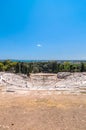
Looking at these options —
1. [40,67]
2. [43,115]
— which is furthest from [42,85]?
[40,67]

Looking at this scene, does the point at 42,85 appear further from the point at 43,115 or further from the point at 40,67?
the point at 40,67

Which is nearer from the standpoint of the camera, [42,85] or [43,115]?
[43,115]

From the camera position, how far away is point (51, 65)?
70312 millimetres

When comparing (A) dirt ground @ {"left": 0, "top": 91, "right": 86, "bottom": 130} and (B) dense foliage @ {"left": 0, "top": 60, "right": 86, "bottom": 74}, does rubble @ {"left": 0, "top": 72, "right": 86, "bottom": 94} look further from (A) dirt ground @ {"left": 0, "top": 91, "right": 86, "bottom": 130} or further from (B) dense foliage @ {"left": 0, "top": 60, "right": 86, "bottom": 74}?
(B) dense foliage @ {"left": 0, "top": 60, "right": 86, "bottom": 74}

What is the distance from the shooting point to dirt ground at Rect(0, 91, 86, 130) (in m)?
14.1

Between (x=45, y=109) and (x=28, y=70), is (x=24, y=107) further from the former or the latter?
(x=28, y=70)

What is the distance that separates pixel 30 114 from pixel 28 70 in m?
44.5

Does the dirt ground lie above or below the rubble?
below

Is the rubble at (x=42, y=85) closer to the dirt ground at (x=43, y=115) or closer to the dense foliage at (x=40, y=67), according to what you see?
the dirt ground at (x=43, y=115)

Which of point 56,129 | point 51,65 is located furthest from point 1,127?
point 51,65

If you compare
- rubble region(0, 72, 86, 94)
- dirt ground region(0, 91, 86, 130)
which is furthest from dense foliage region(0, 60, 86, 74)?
dirt ground region(0, 91, 86, 130)

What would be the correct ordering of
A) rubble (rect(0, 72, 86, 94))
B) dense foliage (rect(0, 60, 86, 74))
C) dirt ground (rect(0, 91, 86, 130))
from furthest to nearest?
dense foliage (rect(0, 60, 86, 74)) → rubble (rect(0, 72, 86, 94)) → dirt ground (rect(0, 91, 86, 130))

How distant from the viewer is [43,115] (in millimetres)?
16719

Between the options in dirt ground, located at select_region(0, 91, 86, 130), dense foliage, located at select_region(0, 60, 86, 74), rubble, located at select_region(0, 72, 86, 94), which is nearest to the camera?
dirt ground, located at select_region(0, 91, 86, 130)
